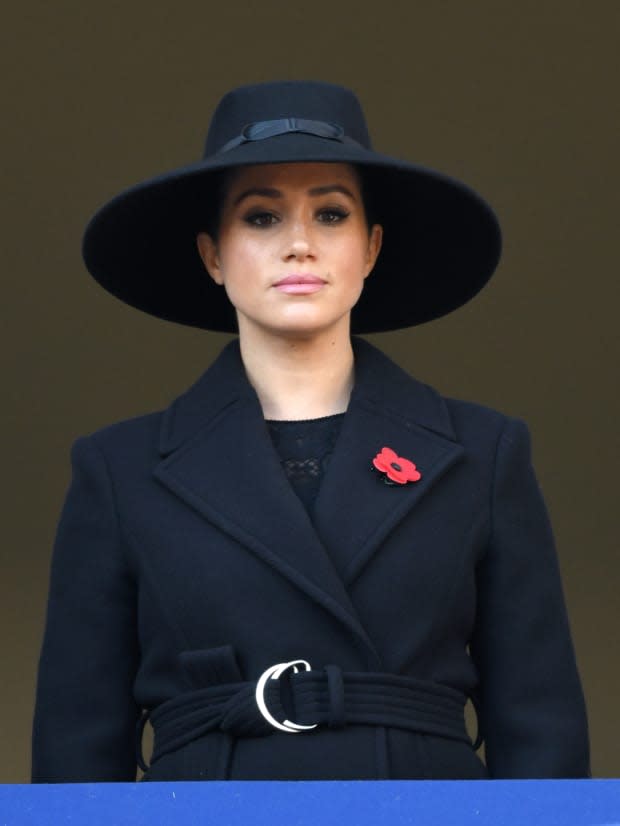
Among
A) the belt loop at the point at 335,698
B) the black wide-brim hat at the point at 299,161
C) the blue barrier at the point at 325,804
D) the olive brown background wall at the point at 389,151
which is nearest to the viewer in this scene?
the blue barrier at the point at 325,804

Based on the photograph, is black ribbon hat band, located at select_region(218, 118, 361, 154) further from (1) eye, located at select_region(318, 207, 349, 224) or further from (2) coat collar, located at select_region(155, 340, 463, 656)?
(2) coat collar, located at select_region(155, 340, 463, 656)

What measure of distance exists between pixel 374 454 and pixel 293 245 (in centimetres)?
29

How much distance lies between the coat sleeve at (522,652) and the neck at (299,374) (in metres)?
0.24

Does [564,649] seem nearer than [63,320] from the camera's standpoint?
Yes

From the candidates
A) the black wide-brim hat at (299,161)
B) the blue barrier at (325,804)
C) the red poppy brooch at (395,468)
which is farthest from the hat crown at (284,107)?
the blue barrier at (325,804)

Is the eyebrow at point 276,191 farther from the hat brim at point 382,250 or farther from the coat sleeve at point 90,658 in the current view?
the coat sleeve at point 90,658

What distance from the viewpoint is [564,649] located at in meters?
3.48

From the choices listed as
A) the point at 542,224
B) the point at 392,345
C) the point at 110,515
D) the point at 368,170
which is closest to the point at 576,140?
the point at 542,224

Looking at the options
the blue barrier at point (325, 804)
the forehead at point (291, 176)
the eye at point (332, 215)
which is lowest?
the blue barrier at point (325, 804)

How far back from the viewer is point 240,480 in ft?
11.3

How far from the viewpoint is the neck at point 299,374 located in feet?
11.6

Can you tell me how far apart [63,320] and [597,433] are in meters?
1.03

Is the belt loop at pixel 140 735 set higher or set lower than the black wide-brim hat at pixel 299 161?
lower

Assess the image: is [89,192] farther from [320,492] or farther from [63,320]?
[320,492]
